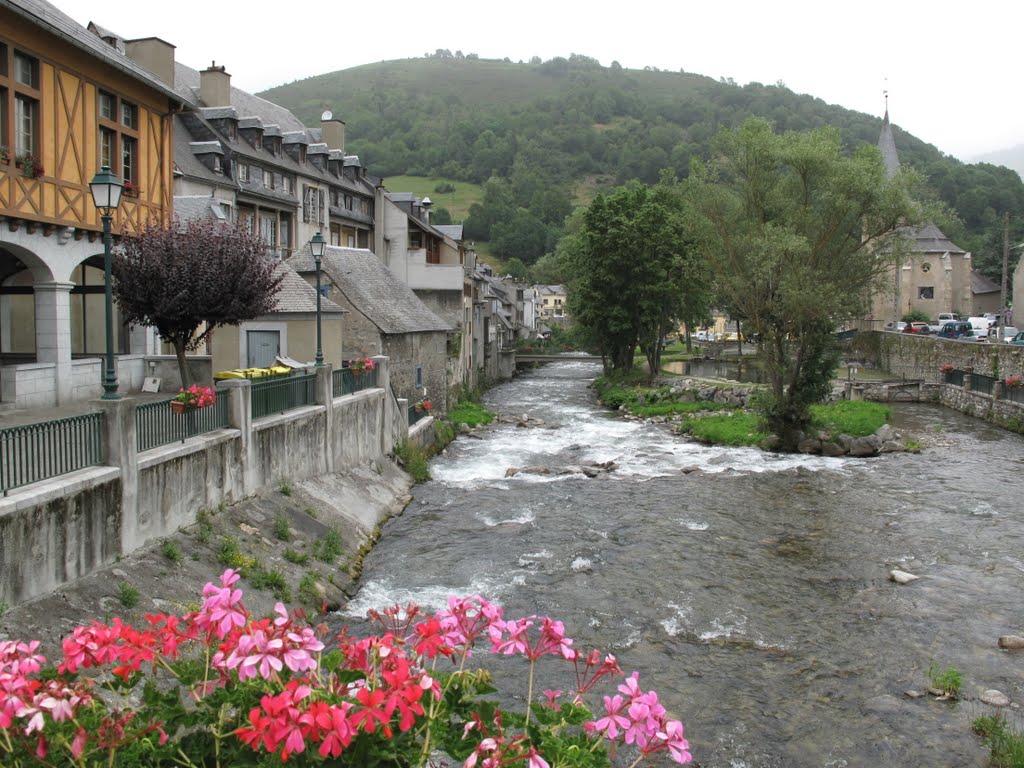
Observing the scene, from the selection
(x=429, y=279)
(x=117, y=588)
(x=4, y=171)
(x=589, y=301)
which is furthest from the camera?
(x=589, y=301)

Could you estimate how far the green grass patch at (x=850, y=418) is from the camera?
31391 mm

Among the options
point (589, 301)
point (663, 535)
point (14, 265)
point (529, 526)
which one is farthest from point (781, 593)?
point (589, 301)

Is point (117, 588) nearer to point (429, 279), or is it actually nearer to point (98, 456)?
point (98, 456)

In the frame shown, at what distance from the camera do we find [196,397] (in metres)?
13.8

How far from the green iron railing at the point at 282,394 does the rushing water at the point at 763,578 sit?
351 centimetres

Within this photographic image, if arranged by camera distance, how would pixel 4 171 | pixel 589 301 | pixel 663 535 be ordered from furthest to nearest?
pixel 589 301 < pixel 663 535 < pixel 4 171

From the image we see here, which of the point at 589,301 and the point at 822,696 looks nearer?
the point at 822,696

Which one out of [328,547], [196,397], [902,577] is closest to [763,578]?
[902,577]

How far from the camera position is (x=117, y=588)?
10.6 meters

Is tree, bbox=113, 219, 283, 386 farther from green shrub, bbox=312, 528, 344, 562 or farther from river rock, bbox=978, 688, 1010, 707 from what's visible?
river rock, bbox=978, 688, 1010, 707

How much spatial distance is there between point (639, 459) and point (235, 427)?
1606cm

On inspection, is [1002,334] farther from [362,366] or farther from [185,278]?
[185,278]

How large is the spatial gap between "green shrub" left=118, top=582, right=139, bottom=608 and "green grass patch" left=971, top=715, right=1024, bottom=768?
9.84 m

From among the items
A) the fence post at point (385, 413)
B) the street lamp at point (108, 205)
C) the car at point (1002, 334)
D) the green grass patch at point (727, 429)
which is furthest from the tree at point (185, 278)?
the car at point (1002, 334)
